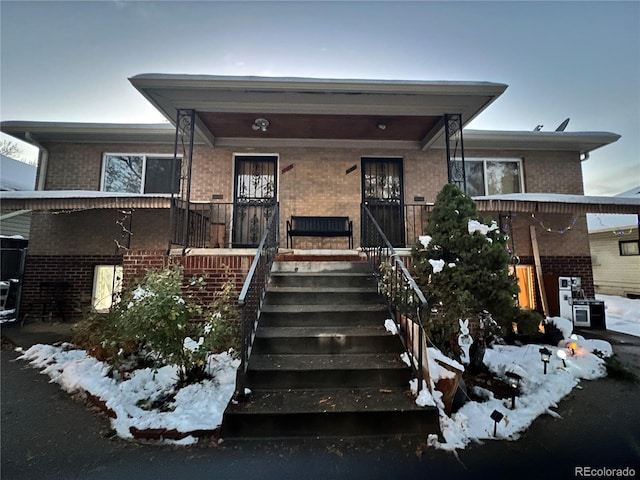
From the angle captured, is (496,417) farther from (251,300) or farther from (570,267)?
(570,267)

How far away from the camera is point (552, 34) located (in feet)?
23.4

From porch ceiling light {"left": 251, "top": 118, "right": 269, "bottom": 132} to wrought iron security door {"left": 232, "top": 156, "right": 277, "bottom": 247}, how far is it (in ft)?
3.36

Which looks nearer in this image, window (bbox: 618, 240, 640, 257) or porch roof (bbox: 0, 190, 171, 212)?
porch roof (bbox: 0, 190, 171, 212)

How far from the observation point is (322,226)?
6.95 meters


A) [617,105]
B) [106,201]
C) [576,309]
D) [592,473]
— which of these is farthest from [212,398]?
[617,105]

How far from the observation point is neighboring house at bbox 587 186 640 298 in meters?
11.4

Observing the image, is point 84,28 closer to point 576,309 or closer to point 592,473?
point 592,473

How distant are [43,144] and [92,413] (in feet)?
24.6

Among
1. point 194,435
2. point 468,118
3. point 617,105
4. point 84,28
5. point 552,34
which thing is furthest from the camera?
point 617,105

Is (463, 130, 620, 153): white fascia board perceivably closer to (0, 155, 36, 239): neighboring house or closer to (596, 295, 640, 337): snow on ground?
(596, 295, 640, 337): snow on ground

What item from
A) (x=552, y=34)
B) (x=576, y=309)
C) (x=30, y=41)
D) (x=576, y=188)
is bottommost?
(x=576, y=309)

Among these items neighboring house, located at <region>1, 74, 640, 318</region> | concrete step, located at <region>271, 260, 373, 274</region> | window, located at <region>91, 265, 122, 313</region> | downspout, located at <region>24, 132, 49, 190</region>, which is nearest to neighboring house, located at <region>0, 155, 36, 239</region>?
downspout, located at <region>24, 132, 49, 190</region>

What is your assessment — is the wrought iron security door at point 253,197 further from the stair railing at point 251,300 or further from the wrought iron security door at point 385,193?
the wrought iron security door at point 385,193

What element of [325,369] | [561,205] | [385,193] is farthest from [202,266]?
[561,205]
